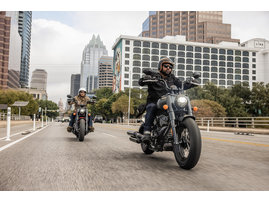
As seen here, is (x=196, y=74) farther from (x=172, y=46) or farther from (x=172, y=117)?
(x=172, y=46)

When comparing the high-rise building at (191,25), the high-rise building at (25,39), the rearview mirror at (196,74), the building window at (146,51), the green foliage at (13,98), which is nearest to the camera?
the rearview mirror at (196,74)

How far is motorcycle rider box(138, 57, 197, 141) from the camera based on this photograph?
15.5ft

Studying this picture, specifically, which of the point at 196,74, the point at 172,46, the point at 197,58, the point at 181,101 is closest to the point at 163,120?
the point at 181,101

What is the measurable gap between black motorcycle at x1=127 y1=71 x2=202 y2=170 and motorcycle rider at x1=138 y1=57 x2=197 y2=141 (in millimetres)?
128

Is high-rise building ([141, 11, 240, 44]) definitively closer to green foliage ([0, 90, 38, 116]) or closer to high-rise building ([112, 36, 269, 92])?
high-rise building ([112, 36, 269, 92])

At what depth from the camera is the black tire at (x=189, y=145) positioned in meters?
3.56

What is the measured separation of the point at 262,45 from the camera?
12612cm

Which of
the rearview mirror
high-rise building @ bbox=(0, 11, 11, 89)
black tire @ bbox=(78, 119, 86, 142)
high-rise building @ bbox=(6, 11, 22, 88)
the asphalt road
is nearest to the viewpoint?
the asphalt road

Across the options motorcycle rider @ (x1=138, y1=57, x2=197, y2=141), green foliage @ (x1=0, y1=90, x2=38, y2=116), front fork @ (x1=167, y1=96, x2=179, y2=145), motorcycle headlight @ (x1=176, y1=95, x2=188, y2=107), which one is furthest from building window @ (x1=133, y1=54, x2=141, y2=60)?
motorcycle headlight @ (x1=176, y1=95, x2=188, y2=107)

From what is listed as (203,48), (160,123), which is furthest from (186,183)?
(203,48)

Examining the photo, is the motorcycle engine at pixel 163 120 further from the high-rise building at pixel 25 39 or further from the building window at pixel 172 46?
the high-rise building at pixel 25 39

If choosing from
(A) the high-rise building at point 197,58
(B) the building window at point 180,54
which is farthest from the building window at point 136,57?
(B) the building window at point 180,54

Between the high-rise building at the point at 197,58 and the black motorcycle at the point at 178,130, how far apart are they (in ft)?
336
